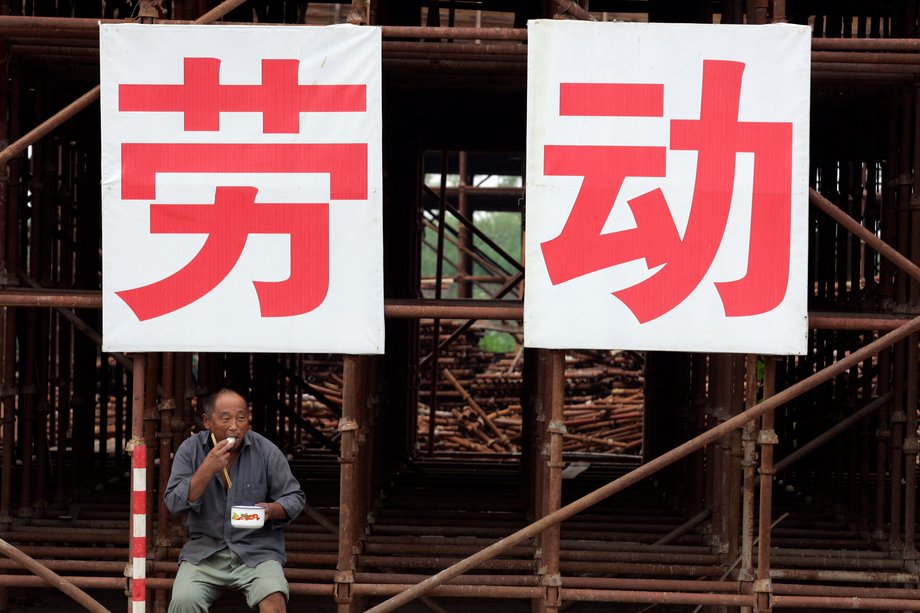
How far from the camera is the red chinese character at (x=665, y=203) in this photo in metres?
6.24

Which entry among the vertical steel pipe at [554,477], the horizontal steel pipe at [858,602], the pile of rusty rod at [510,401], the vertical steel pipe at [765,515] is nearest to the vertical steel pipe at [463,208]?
the pile of rusty rod at [510,401]

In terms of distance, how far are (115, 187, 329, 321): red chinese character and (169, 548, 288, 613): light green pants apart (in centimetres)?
135

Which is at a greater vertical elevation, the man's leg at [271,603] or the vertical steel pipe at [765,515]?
the vertical steel pipe at [765,515]

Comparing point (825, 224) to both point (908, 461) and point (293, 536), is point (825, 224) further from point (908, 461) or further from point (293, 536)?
point (293, 536)

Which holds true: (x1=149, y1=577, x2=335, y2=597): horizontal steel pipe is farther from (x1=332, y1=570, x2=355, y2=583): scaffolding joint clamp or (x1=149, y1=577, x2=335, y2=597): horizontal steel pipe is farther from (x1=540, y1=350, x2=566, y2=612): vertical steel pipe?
(x1=540, y1=350, x2=566, y2=612): vertical steel pipe

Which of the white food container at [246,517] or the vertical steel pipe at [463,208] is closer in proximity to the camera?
the white food container at [246,517]

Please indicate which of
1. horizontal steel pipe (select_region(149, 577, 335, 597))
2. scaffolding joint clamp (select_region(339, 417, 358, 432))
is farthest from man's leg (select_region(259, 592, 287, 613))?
scaffolding joint clamp (select_region(339, 417, 358, 432))

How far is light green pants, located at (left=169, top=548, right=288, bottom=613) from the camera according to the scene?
5949 millimetres

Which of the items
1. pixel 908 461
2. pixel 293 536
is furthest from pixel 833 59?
pixel 293 536

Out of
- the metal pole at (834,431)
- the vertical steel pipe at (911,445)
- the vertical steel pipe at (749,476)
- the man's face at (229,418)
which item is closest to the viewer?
the man's face at (229,418)

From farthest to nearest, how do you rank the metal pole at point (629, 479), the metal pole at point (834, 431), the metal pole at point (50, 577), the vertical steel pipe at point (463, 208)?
1. the vertical steel pipe at point (463, 208)
2. the metal pole at point (834, 431)
3. the metal pole at point (50, 577)
4. the metal pole at point (629, 479)

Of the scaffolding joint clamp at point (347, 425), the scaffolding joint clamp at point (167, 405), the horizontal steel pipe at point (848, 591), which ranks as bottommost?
the horizontal steel pipe at point (848, 591)

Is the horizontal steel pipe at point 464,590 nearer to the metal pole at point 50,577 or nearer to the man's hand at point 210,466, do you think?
the man's hand at point 210,466

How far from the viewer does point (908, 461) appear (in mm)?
7664
